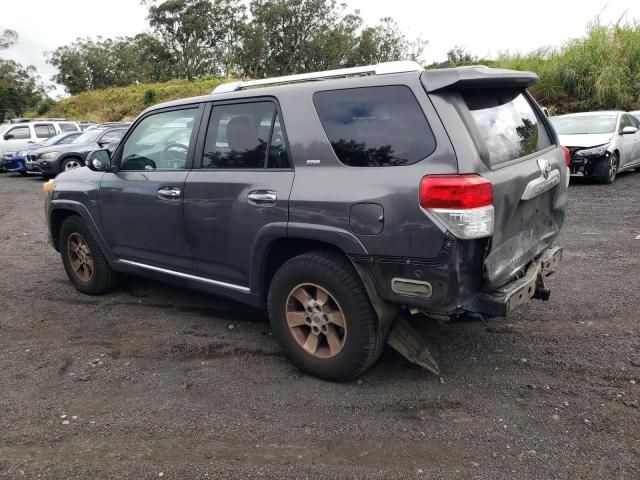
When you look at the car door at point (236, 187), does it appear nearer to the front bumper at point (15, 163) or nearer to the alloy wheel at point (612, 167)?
the alloy wheel at point (612, 167)

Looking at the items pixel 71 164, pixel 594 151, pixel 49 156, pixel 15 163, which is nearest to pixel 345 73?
pixel 594 151

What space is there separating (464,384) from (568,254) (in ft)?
11.4

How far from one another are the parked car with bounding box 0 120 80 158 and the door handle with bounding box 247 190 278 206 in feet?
60.0

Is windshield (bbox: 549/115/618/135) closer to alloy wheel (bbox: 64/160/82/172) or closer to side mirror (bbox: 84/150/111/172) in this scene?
side mirror (bbox: 84/150/111/172)

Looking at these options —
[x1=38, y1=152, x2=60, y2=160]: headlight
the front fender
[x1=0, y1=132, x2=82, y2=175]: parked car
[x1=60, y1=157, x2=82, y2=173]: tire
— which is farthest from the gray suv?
[x1=0, y1=132, x2=82, y2=175]: parked car

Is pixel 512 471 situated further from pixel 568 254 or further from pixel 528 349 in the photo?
pixel 568 254

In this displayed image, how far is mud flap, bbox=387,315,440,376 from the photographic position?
3439mm

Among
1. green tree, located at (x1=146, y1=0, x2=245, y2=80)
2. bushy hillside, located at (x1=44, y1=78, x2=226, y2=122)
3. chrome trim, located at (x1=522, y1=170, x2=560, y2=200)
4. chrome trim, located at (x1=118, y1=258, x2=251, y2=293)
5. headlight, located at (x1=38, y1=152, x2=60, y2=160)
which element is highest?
green tree, located at (x1=146, y1=0, x2=245, y2=80)

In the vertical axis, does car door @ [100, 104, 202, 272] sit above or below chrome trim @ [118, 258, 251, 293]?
above

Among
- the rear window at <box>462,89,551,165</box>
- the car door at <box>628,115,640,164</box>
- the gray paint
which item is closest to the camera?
the gray paint

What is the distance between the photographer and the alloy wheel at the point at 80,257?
5.23 m

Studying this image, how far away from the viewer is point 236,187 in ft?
12.2

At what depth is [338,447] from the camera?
9.32 feet

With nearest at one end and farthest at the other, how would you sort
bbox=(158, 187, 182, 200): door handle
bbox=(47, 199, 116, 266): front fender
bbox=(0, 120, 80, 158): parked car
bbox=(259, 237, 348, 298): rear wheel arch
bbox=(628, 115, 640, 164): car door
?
bbox=(259, 237, 348, 298): rear wheel arch < bbox=(158, 187, 182, 200): door handle < bbox=(47, 199, 116, 266): front fender < bbox=(628, 115, 640, 164): car door < bbox=(0, 120, 80, 158): parked car
